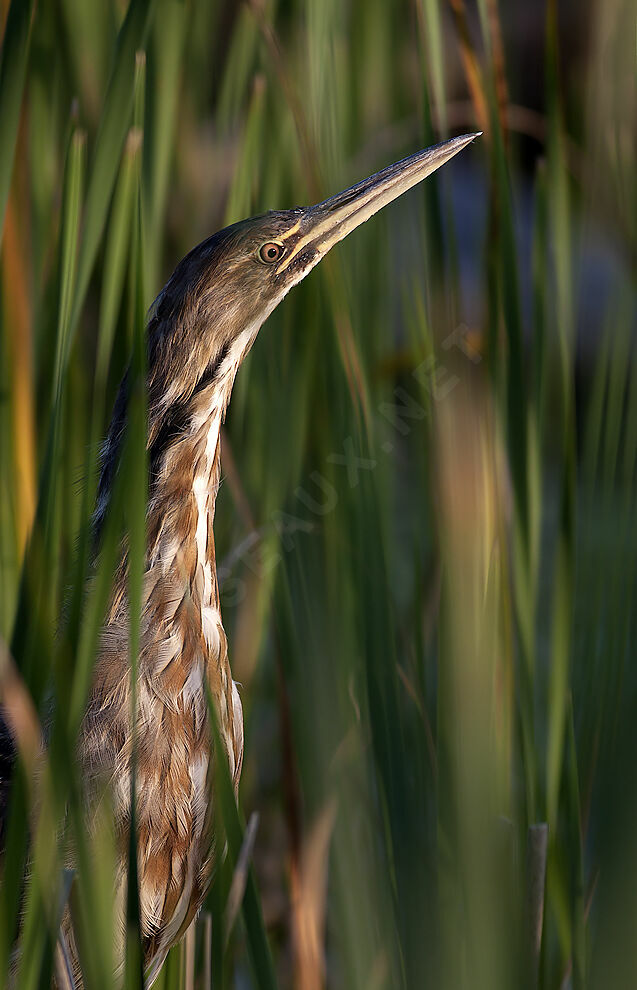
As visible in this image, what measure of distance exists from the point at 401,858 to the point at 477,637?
11cm

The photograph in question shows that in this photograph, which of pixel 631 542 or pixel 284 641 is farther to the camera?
pixel 284 641

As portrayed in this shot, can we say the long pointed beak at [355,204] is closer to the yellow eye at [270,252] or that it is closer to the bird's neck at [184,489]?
the yellow eye at [270,252]

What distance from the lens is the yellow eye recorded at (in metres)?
0.92

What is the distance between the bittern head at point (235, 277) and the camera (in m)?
0.90

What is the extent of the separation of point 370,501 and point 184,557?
0.31 m

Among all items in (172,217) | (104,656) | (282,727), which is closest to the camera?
(104,656)

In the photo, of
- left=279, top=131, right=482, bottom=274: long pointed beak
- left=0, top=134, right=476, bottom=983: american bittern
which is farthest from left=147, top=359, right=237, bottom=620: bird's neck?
left=279, top=131, right=482, bottom=274: long pointed beak

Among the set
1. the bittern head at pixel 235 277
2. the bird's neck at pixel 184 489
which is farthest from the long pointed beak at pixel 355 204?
the bird's neck at pixel 184 489

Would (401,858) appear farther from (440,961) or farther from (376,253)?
(376,253)

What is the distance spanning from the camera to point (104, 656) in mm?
840

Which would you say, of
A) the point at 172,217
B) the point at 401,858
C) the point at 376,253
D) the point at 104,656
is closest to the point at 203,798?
the point at 104,656

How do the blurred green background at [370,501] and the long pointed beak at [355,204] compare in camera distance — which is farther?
the long pointed beak at [355,204]

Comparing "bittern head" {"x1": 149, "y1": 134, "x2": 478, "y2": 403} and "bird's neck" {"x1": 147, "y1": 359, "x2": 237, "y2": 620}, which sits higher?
"bittern head" {"x1": 149, "y1": 134, "x2": 478, "y2": 403}

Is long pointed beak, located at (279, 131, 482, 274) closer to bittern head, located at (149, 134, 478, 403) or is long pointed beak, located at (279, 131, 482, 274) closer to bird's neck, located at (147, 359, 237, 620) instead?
bittern head, located at (149, 134, 478, 403)
